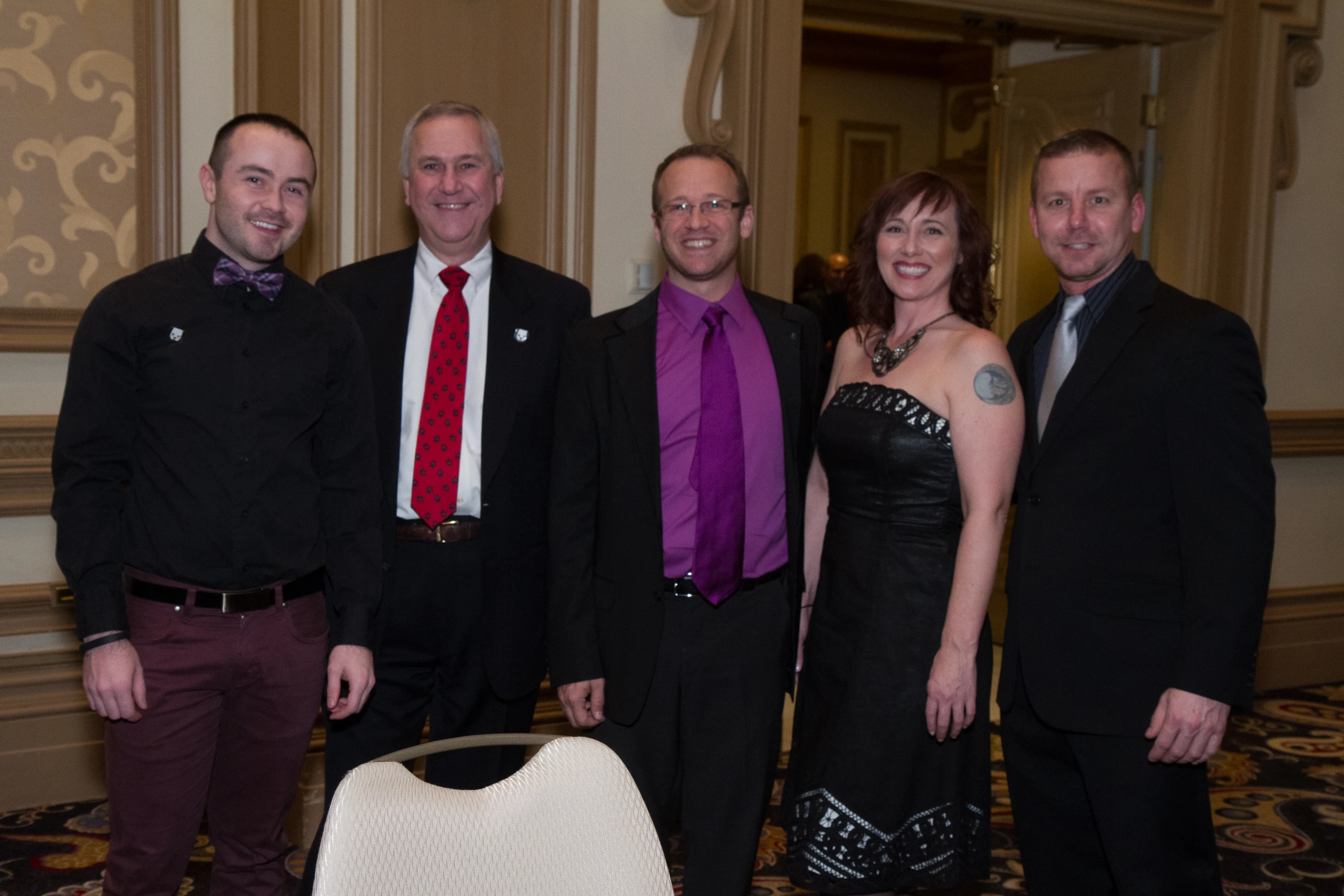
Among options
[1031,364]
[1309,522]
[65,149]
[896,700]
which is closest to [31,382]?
[65,149]

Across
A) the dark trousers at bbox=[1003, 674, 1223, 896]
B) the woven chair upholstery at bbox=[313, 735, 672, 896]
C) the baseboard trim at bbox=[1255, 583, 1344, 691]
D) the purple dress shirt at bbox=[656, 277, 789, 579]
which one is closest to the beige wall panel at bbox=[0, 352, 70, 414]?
the purple dress shirt at bbox=[656, 277, 789, 579]

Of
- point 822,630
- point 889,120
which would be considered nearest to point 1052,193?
point 822,630

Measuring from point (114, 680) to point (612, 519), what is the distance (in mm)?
899

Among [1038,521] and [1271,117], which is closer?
[1038,521]

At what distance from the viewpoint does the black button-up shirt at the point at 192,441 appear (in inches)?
78.1

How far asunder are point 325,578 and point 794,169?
2330 millimetres

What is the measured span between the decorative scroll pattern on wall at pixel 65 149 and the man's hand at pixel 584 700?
6.25 feet

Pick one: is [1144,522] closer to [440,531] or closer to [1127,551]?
[1127,551]

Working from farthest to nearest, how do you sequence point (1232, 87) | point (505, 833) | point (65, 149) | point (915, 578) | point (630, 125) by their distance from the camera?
point (1232, 87) < point (630, 125) < point (65, 149) < point (915, 578) < point (505, 833)

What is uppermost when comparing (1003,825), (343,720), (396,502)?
(396,502)

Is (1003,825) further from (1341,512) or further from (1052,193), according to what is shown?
(1341,512)

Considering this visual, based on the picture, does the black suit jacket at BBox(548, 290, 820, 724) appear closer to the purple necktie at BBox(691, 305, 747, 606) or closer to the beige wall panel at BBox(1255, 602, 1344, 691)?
the purple necktie at BBox(691, 305, 747, 606)

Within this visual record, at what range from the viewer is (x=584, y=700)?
2348mm

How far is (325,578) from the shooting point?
7.41ft
